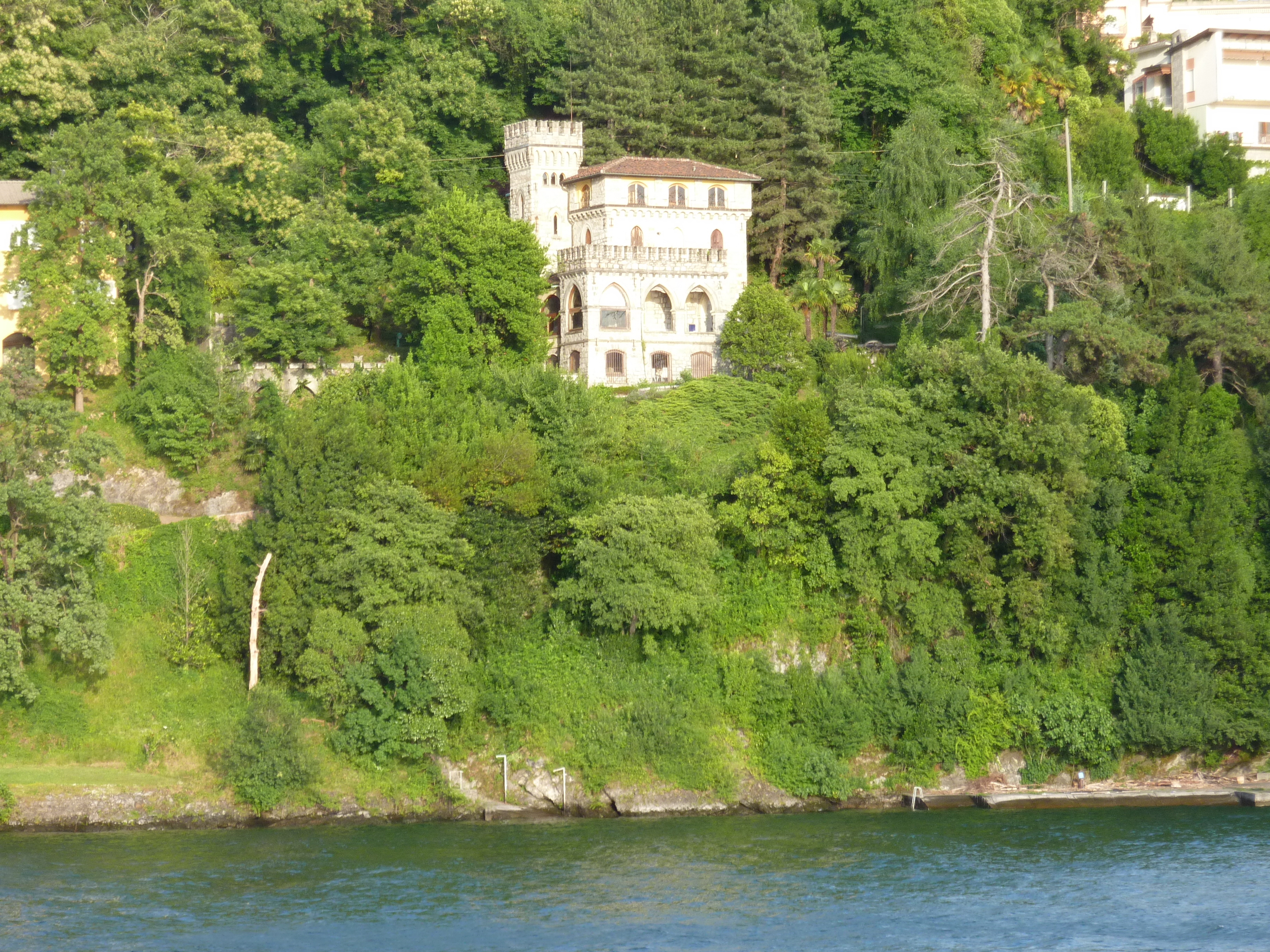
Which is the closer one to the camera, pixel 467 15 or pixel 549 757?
pixel 549 757

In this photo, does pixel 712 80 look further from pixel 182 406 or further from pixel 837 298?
pixel 182 406

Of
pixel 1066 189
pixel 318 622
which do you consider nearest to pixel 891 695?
pixel 318 622

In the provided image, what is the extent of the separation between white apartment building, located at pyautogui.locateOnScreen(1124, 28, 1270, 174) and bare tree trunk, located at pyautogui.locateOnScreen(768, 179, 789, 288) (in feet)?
72.4

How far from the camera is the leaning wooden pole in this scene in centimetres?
4738

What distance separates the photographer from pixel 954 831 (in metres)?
42.3

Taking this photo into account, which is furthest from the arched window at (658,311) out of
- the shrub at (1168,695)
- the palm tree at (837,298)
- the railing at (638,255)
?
the shrub at (1168,695)

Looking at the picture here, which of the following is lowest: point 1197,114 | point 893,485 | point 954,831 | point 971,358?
point 954,831

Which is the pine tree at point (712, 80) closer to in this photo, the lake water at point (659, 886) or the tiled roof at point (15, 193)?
the tiled roof at point (15, 193)

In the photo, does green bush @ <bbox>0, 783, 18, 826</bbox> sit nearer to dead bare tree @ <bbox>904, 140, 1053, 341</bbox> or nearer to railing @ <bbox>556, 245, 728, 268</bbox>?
railing @ <bbox>556, 245, 728, 268</bbox>

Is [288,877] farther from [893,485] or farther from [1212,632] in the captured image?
[1212,632]

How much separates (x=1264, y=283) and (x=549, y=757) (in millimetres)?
30032

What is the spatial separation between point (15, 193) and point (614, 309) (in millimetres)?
22829

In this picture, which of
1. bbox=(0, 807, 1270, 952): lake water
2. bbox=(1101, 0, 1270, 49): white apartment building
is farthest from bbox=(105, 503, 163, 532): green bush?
bbox=(1101, 0, 1270, 49): white apartment building

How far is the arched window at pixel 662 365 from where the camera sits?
2566 inches
